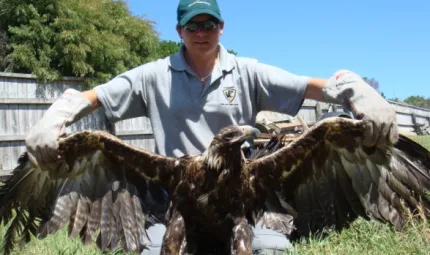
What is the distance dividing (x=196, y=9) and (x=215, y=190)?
1.47m

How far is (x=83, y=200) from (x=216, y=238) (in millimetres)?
1131

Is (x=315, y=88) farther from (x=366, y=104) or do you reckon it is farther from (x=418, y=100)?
(x=418, y=100)

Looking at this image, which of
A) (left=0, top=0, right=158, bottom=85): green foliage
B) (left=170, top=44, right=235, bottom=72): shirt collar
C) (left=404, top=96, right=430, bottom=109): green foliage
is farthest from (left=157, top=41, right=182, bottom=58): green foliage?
(left=404, top=96, right=430, bottom=109): green foliage

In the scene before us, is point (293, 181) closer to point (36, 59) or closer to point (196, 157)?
point (196, 157)

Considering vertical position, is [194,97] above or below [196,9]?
below

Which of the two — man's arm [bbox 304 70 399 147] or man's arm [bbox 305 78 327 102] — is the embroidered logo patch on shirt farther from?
man's arm [bbox 304 70 399 147]

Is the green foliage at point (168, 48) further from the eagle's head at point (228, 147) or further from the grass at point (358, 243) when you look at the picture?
the eagle's head at point (228, 147)

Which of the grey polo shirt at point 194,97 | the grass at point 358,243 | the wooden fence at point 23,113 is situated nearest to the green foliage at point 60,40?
the wooden fence at point 23,113

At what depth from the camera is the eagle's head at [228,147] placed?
14.4 feet

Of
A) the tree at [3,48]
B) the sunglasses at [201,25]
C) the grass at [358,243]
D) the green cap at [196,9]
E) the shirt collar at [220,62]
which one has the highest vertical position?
the tree at [3,48]

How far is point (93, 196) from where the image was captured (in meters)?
4.85

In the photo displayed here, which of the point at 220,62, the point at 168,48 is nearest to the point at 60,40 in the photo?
the point at 168,48

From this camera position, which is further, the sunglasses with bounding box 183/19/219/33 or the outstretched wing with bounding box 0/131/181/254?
the sunglasses with bounding box 183/19/219/33

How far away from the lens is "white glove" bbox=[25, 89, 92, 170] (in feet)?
13.9
